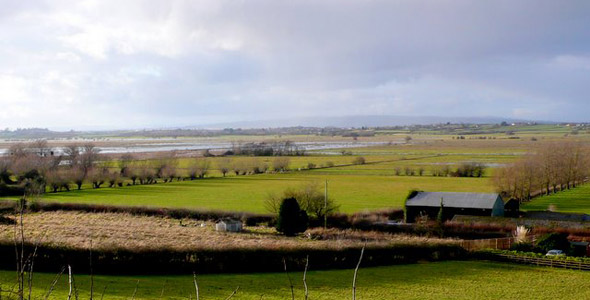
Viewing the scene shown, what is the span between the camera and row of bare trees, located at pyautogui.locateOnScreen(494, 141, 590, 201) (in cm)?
5922

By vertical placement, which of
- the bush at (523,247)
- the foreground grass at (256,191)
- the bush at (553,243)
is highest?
the bush at (553,243)

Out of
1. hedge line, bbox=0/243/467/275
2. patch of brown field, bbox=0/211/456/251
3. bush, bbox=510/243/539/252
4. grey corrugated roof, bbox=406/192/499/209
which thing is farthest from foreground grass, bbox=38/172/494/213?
hedge line, bbox=0/243/467/275

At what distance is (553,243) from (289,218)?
1710cm

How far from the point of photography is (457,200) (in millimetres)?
46156

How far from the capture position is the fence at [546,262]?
27.8m

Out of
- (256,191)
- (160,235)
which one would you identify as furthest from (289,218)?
(256,191)

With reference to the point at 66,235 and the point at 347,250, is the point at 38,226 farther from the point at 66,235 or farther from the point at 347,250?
the point at 347,250

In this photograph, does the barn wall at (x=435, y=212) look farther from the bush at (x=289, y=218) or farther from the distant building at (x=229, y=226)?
the distant building at (x=229, y=226)

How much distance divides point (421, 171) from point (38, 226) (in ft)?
199

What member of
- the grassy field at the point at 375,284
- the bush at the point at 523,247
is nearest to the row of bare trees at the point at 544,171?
the bush at the point at 523,247

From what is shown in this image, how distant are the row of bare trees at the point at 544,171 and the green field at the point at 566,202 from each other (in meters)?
1.55

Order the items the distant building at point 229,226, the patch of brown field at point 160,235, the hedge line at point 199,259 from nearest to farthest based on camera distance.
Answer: the hedge line at point 199,259, the patch of brown field at point 160,235, the distant building at point 229,226

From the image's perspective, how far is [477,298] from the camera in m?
21.9

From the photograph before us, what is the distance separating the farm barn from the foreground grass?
5.48 m
